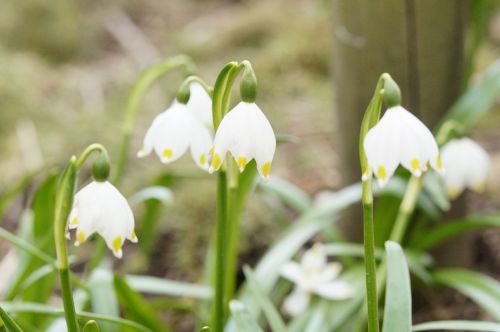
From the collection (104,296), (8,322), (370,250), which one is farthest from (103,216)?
(104,296)

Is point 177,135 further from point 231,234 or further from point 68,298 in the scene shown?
point 231,234

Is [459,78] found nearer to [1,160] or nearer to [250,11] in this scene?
[1,160]

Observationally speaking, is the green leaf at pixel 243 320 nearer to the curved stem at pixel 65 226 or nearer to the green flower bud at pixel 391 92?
the curved stem at pixel 65 226

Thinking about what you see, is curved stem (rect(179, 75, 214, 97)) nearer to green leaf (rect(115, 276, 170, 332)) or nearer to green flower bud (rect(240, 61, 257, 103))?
green flower bud (rect(240, 61, 257, 103))

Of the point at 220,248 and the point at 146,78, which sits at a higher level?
the point at 146,78

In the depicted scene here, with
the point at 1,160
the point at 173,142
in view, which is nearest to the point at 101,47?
the point at 1,160

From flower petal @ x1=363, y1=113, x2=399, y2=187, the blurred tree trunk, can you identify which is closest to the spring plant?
flower petal @ x1=363, y1=113, x2=399, y2=187
